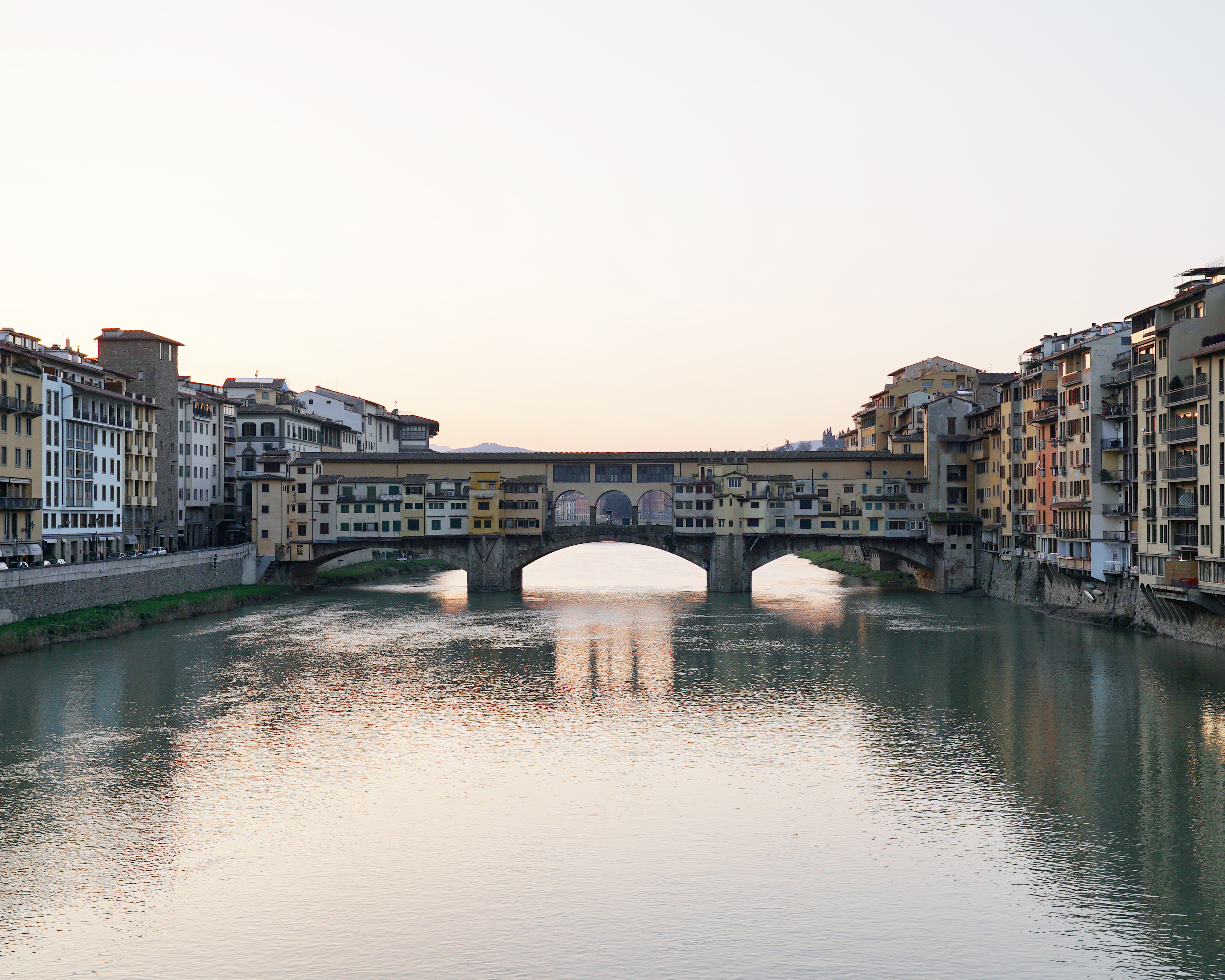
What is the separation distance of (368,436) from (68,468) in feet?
198

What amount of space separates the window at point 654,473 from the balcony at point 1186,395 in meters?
47.6

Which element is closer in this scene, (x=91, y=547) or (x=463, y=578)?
(x=91, y=547)

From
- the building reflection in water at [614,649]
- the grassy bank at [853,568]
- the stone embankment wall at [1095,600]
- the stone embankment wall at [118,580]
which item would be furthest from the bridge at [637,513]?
the building reflection in water at [614,649]

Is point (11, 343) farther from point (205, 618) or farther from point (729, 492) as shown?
point (729, 492)

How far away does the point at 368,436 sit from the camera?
445 ft

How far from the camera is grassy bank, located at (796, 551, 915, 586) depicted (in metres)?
99.8

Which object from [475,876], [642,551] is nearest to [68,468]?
[475,876]

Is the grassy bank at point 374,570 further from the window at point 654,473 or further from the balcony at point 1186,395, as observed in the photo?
the balcony at point 1186,395

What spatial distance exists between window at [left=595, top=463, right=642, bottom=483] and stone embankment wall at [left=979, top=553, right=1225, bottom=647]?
28.6 meters

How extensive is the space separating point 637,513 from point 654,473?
4.13 m

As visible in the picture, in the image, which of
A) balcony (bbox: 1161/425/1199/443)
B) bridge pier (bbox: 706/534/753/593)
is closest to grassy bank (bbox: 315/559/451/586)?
bridge pier (bbox: 706/534/753/593)

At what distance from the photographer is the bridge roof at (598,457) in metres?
95.8

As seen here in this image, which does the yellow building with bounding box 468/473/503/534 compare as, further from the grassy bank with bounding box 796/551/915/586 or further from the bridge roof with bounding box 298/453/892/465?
the grassy bank with bounding box 796/551/915/586

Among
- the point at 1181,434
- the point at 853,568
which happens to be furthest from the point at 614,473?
the point at 1181,434
